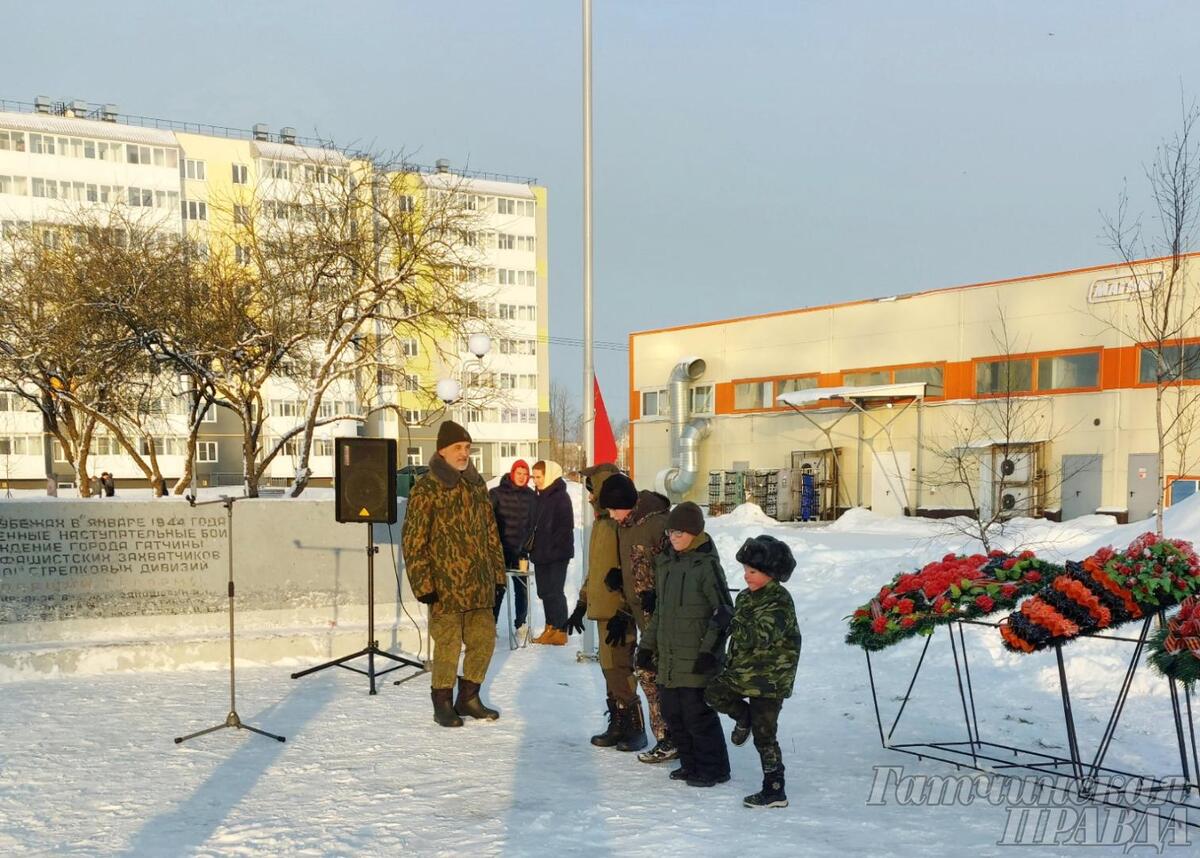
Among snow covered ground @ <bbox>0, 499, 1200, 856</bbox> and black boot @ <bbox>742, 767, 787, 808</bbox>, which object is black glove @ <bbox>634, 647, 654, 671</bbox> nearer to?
snow covered ground @ <bbox>0, 499, 1200, 856</bbox>

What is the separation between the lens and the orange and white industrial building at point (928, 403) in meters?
23.4

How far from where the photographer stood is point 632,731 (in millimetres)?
6203

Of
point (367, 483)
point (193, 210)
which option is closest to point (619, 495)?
point (367, 483)

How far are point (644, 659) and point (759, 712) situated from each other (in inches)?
35.6

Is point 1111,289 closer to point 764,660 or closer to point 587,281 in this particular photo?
point 587,281

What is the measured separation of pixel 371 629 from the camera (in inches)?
301

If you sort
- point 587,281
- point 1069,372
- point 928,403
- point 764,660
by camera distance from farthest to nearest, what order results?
point 928,403 → point 1069,372 → point 587,281 → point 764,660

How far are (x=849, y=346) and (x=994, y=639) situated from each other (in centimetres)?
2176

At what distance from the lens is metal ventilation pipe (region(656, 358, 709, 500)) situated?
3369 cm

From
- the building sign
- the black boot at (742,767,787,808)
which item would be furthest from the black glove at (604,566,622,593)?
the building sign

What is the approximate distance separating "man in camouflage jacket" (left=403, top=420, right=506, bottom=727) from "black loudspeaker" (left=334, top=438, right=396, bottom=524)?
3.46 feet

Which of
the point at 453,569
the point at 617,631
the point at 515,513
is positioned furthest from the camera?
the point at 515,513

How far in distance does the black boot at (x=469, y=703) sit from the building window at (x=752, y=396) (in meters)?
26.3

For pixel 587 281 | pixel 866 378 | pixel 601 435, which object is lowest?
pixel 601 435
